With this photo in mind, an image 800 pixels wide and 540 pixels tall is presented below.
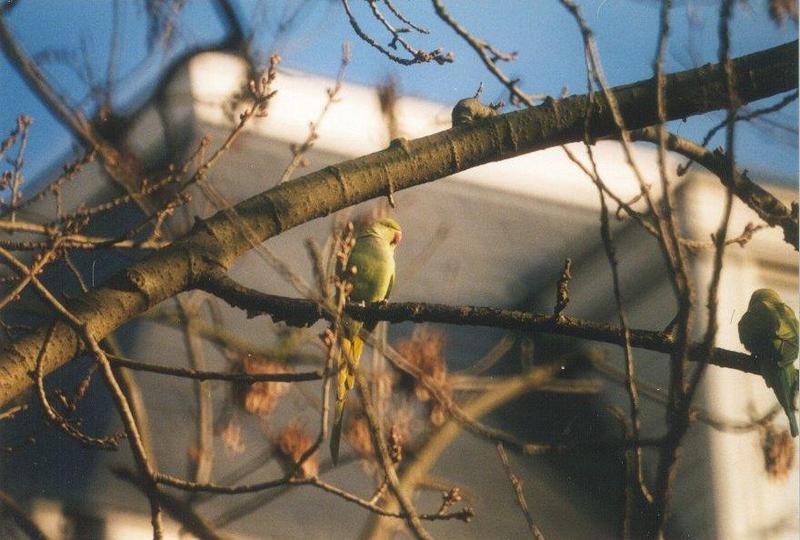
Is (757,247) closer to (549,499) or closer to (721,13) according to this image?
(549,499)

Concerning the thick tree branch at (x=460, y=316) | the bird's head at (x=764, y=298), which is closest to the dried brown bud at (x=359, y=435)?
the thick tree branch at (x=460, y=316)

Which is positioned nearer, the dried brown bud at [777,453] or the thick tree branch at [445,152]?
the thick tree branch at [445,152]

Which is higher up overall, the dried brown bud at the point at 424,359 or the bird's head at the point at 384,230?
the bird's head at the point at 384,230

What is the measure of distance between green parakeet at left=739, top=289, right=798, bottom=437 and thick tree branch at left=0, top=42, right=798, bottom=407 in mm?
679

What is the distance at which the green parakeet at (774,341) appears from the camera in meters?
2.20

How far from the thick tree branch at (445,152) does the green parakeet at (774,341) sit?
68cm

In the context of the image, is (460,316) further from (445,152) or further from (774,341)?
(774,341)

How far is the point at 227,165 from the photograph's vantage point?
4434mm

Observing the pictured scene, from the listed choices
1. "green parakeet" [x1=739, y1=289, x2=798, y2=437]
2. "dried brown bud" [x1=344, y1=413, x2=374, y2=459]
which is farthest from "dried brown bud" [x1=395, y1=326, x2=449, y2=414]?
"green parakeet" [x1=739, y1=289, x2=798, y2=437]

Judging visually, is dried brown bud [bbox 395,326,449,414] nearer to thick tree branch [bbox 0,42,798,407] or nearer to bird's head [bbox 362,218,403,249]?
bird's head [bbox 362,218,403,249]

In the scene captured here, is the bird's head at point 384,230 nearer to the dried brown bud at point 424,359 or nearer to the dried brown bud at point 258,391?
the dried brown bud at point 424,359

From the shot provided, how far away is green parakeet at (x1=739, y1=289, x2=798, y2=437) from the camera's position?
2201 mm

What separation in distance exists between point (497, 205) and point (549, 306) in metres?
0.74

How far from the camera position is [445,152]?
1.79m
